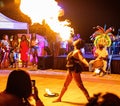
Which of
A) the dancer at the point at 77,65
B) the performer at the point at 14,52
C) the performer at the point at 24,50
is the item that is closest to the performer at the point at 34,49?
the performer at the point at 24,50

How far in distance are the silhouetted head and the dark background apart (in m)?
24.3

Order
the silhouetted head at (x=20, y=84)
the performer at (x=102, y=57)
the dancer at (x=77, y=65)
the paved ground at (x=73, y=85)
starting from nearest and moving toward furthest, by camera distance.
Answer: the silhouetted head at (x=20, y=84)
the dancer at (x=77, y=65)
the paved ground at (x=73, y=85)
the performer at (x=102, y=57)

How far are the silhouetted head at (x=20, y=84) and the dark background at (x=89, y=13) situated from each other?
2433 centimetres

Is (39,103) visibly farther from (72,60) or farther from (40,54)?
(40,54)

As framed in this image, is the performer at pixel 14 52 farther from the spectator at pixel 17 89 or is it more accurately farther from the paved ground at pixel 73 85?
the spectator at pixel 17 89

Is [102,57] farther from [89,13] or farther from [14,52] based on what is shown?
[89,13]

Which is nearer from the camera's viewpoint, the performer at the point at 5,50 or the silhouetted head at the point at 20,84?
the silhouetted head at the point at 20,84

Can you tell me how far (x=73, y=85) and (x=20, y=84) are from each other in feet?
25.0

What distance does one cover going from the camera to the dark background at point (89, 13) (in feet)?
90.5

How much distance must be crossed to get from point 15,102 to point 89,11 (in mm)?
25993

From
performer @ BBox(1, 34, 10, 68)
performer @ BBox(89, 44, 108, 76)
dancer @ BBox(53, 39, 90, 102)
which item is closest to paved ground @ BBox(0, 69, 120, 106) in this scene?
performer @ BBox(89, 44, 108, 76)

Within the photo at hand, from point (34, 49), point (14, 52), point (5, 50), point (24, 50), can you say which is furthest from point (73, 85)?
point (14, 52)

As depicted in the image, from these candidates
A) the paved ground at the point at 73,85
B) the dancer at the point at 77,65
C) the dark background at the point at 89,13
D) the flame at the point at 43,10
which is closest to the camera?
the dancer at the point at 77,65

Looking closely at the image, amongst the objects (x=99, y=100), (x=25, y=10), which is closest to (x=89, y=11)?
(x=25, y=10)
